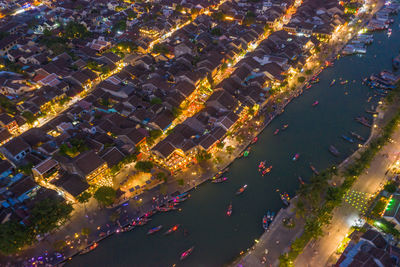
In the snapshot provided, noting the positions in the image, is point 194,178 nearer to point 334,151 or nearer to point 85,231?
point 85,231

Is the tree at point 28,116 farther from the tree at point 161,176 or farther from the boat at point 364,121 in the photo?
the boat at point 364,121

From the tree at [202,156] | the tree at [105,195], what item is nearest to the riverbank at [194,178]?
the tree at [202,156]

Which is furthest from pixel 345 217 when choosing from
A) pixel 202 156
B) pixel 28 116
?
pixel 28 116

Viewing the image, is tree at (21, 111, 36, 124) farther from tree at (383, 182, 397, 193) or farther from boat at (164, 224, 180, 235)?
tree at (383, 182, 397, 193)

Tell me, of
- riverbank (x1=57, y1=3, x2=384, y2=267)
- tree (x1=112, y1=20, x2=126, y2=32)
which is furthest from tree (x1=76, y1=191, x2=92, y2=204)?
tree (x1=112, y1=20, x2=126, y2=32)

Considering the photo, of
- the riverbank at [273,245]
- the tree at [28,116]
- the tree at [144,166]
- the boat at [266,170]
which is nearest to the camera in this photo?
the riverbank at [273,245]

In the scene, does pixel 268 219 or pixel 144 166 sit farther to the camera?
pixel 144 166
